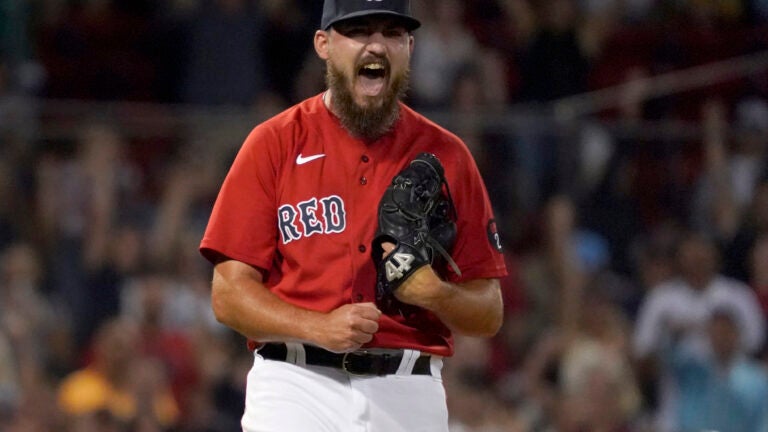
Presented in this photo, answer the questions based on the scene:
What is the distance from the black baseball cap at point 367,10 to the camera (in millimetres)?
4047

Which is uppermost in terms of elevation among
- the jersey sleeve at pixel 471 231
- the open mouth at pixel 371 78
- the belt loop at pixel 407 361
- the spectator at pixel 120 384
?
the open mouth at pixel 371 78

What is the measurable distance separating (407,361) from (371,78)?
863 mm

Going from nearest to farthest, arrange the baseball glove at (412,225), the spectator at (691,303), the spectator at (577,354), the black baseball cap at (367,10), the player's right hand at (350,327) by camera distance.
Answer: the player's right hand at (350,327) → the baseball glove at (412,225) → the black baseball cap at (367,10) → the spectator at (577,354) → the spectator at (691,303)

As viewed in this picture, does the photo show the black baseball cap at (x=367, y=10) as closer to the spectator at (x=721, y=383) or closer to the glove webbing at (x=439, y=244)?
the glove webbing at (x=439, y=244)

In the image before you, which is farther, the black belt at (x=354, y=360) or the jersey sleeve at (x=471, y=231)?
the jersey sleeve at (x=471, y=231)

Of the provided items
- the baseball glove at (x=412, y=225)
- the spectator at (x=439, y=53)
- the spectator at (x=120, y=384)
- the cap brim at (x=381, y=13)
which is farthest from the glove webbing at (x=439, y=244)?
the spectator at (x=439, y=53)

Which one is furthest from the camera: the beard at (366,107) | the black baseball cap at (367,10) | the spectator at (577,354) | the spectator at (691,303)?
the spectator at (691,303)

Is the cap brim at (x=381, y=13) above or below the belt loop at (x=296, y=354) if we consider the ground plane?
above

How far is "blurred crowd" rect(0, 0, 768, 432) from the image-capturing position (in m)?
8.10

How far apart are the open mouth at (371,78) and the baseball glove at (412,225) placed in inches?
9.6

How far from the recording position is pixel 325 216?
412cm

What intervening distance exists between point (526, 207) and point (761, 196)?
4.84 ft

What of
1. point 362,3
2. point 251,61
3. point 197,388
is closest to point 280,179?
point 362,3

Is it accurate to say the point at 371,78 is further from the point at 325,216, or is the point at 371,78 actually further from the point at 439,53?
the point at 439,53
